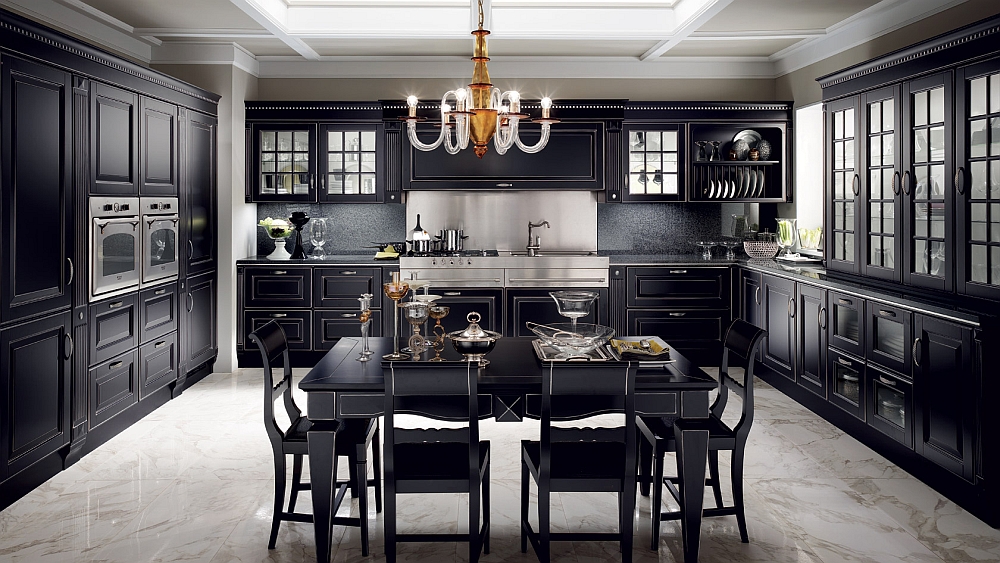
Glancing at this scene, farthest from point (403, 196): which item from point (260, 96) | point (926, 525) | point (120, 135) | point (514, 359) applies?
point (926, 525)

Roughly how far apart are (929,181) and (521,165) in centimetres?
350

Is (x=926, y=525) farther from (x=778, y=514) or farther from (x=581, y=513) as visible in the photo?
(x=581, y=513)

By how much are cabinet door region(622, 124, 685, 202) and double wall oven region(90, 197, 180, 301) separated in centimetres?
375

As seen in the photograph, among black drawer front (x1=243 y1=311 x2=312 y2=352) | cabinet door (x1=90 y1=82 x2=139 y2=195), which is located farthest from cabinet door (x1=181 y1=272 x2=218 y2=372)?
cabinet door (x1=90 y1=82 x2=139 y2=195)

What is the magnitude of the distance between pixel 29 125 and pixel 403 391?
8.09ft

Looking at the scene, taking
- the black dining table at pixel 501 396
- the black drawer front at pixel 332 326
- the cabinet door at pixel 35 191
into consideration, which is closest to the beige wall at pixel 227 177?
the black drawer front at pixel 332 326

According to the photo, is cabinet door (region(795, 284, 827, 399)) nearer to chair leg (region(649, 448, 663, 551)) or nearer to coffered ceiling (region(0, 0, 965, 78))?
coffered ceiling (region(0, 0, 965, 78))

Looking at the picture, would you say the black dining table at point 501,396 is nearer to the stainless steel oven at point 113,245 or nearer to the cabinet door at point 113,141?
the stainless steel oven at point 113,245

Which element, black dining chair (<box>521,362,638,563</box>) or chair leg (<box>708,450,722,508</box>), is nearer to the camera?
black dining chair (<box>521,362,638,563</box>)

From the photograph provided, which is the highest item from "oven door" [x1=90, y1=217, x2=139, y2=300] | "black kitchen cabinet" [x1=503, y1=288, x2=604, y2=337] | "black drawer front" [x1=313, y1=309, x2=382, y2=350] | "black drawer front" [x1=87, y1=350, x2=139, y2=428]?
"oven door" [x1=90, y1=217, x2=139, y2=300]

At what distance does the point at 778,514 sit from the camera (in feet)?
11.2

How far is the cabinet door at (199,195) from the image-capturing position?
18.4ft

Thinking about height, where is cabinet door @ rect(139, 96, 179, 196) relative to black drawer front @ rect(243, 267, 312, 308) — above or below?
above

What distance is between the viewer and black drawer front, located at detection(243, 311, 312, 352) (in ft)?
21.3
